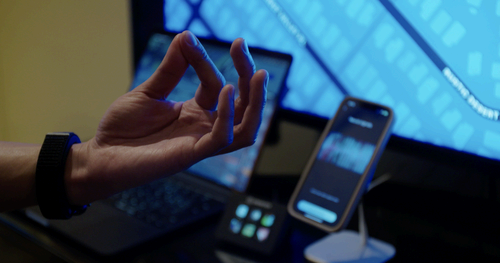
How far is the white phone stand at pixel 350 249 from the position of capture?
1.98 ft

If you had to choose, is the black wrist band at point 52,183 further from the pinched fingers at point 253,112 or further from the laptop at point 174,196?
the pinched fingers at point 253,112

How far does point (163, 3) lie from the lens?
3.37 feet

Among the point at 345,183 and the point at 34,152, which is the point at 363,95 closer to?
the point at 345,183

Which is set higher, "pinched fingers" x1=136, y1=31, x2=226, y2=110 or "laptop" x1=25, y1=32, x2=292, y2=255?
"pinched fingers" x1=136, y1=31, x2=226, y2=110

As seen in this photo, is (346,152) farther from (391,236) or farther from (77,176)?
(77,176)

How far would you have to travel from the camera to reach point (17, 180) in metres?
0.57

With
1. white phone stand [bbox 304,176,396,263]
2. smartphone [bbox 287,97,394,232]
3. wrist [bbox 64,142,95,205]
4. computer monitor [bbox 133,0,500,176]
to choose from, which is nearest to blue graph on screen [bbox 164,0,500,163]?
computer monitor [bbox 133,0,500,176]

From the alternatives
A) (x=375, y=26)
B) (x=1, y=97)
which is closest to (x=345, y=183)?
(x=375, y=26)

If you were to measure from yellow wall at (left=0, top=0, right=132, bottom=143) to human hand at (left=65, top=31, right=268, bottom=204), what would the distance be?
0.74 m

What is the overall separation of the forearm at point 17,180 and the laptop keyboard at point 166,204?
175 mm

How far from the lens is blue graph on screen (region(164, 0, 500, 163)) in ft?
2.04

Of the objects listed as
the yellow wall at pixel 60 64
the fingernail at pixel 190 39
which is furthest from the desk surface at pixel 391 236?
the yellow wall at pixel 60 64

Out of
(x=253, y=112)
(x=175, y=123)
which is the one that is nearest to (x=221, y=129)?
(x=253, y=112)

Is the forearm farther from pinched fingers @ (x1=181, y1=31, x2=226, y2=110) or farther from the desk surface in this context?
pinched fingers @ (x1=181, y1=31, x2=226, y2=110)
